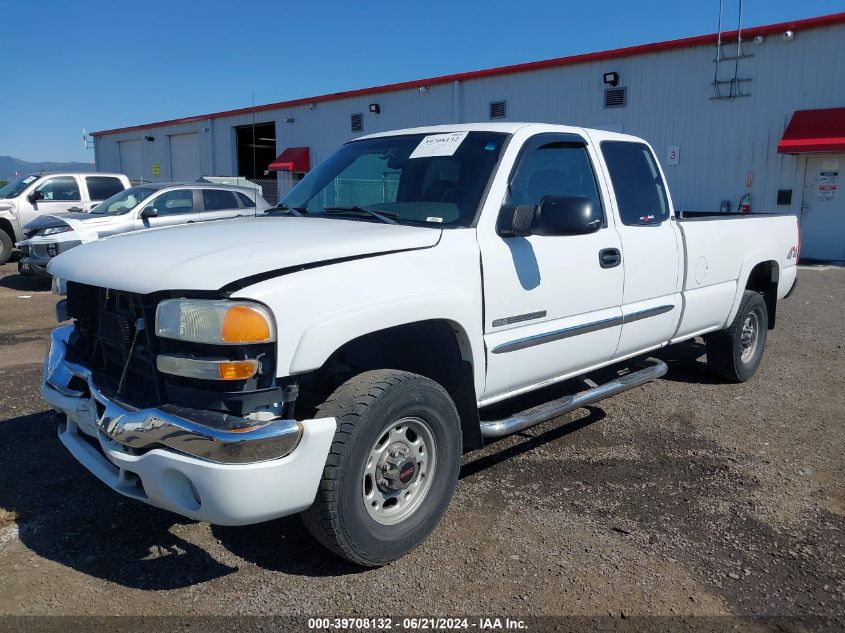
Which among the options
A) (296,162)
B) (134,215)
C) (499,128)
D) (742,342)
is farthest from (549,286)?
(296,162)

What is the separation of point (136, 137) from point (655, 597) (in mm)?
39836

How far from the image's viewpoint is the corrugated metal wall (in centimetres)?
1642

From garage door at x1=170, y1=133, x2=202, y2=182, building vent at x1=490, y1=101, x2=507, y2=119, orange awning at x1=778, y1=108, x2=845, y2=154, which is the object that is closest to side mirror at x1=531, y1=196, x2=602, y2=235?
orange awning at x1=778, y1=108, x2=845, y2=154

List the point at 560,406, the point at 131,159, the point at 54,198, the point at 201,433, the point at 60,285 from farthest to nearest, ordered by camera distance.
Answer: the point at 131,159, the point at 54,198, the point at 560,406, the point at 60,285, the point at 201,433

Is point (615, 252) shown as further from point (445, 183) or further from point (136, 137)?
point (136, 137)

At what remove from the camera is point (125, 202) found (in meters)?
11.9

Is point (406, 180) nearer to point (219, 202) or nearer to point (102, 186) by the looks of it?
point (219, 202)

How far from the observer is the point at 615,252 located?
4.39 metres

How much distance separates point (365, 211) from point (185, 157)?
33762mm

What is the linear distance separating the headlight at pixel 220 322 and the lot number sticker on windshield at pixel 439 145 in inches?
70.5

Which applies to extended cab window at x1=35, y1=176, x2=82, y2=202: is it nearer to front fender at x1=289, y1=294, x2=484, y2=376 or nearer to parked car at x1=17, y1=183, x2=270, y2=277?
parked car at x1=17, y1=183, x2=270, y2=277

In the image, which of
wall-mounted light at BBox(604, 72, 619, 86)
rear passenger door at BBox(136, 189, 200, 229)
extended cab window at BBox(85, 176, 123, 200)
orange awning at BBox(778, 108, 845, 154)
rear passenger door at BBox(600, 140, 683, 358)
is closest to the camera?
rear passenger door at BBox(600, 140, 683, 358)

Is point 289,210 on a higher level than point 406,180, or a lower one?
lower

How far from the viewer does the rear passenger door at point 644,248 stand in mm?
4582
